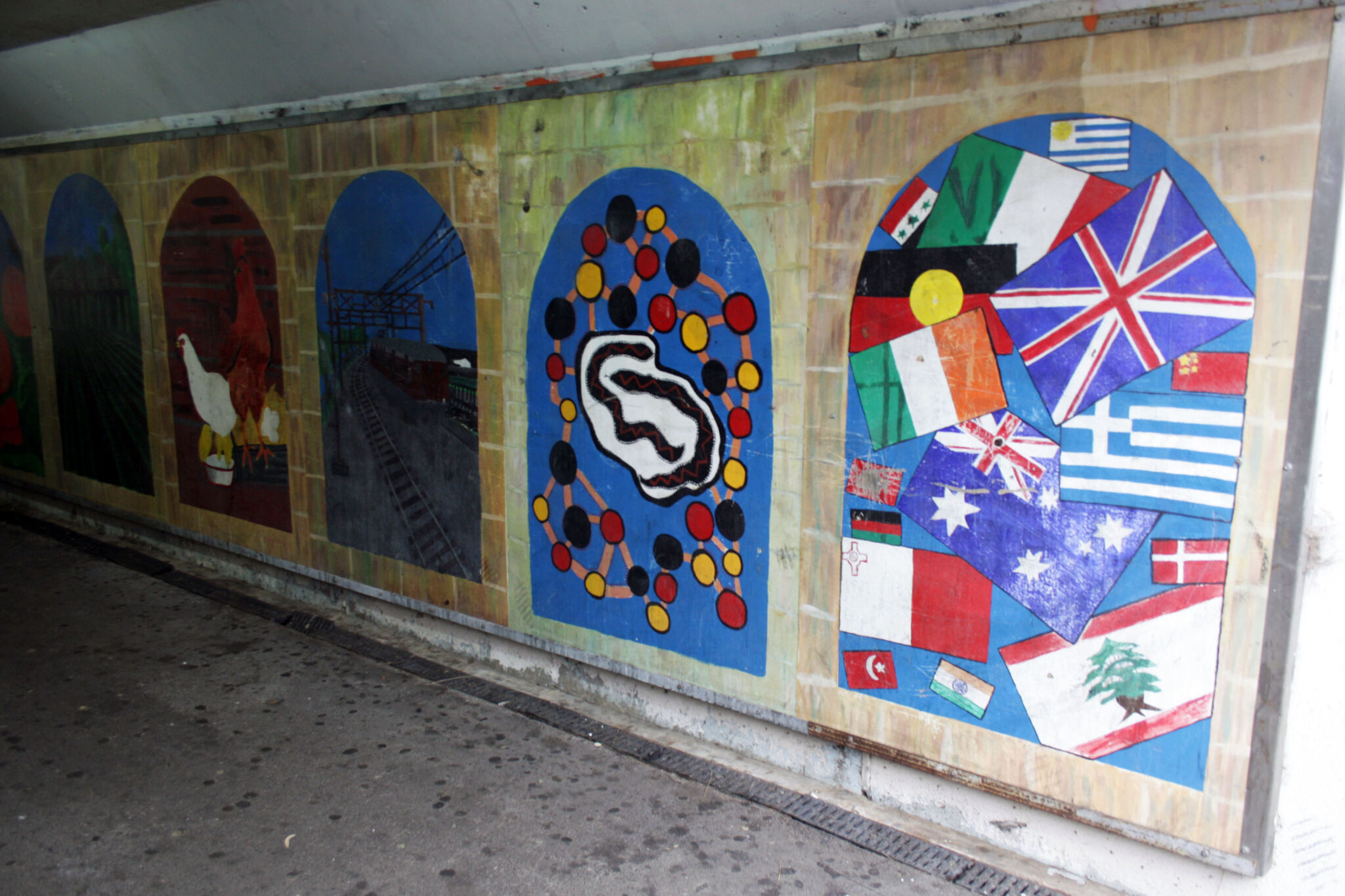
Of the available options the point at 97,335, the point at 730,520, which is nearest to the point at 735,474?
the point at 730,520

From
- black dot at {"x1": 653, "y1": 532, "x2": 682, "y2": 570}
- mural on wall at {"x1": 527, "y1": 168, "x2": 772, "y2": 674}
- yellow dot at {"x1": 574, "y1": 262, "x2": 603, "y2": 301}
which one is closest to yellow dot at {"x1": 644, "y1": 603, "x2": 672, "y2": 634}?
mural on wall at {"x1": 527, "y1": 168, "x2": 772, "y2": 674}

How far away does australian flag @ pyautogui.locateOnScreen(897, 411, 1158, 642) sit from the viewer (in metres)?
3.11

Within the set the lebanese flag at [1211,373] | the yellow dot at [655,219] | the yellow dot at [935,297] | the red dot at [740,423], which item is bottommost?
the red dot at [740,423]

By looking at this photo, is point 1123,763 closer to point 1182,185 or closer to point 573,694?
point 1182,185

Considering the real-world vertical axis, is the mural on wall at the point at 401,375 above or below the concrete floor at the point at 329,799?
above

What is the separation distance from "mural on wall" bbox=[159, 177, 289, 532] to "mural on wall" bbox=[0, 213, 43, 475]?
238 centimetres

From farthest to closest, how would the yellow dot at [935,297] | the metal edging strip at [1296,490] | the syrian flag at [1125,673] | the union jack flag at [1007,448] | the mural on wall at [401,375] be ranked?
the mural on wall at [401,375]
the yellow dot at [935,297]
the union jack flag at [1007,448]
the syrian flag at [1125,673]
the metal edging strip at [1296,490]

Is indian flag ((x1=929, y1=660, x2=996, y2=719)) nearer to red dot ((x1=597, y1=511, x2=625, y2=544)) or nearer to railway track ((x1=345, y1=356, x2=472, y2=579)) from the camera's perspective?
red dot ((x1=597, y1=511, x2=625, y2=544))

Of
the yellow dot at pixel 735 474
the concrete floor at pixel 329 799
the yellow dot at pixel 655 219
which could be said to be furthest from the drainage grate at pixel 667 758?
the yellow dot at pixel 655 219

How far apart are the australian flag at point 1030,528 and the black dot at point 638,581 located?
4.50 ft

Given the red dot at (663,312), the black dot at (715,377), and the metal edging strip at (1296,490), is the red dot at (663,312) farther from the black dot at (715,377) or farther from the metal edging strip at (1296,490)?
the metal edging strip at (1296,490)

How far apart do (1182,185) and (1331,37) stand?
50cm

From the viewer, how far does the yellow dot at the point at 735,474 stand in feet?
13.1

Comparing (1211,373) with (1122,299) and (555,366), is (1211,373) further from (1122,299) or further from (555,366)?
(555,366)
